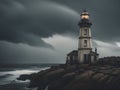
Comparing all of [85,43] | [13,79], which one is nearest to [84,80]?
[85,43]

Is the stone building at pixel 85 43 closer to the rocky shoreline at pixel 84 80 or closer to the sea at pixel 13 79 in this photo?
the rocky shoreline at pixel 84 80

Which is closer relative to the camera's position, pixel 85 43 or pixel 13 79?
pixel 85 43

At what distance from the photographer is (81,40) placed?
186 ft

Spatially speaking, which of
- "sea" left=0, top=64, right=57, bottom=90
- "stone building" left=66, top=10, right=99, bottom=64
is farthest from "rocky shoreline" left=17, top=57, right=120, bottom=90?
"stone building" left=66, top=10, right=99, bottom=64

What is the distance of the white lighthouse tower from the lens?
56.6 metres

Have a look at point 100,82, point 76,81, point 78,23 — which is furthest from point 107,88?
point 78,23

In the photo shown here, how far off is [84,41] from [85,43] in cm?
54

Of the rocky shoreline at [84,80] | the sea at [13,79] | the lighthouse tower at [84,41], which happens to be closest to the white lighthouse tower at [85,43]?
the lighthouse tower at [84,41]

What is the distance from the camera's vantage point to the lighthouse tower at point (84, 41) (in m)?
56.6

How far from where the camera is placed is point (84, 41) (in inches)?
2240

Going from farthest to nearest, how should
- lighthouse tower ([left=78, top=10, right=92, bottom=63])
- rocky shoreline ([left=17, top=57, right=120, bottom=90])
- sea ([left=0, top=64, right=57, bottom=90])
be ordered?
lighthouse tower ([left=78, top=10, right=92, bottom=63]) → sea ([left=0, top=64, right=57, bottom=90]) → rocky shoreline ([left=17, top=57, right=120, bottom=90])

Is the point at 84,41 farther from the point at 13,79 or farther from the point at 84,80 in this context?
the point at 13,79

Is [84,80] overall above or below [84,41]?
below

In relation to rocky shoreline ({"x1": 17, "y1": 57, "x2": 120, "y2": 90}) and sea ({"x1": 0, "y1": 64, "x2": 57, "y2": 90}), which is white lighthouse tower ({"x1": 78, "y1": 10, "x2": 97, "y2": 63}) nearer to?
rocky shoreline ({"x1": 17, "y1": 57, "x2": 120, "y2": 90})
